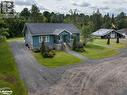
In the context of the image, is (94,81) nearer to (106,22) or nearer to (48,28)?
(48,28)

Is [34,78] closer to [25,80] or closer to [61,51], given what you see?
[25,80]

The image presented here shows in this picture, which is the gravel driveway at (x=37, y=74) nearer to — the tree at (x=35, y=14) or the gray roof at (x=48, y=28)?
the gray roof at (x=48, y=28)

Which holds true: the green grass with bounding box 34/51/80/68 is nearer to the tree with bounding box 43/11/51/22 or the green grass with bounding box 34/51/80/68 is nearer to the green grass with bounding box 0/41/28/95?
the green grass with bounding box 0/41/28/95

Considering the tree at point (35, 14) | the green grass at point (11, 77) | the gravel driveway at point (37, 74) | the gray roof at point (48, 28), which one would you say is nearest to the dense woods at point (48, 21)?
the tree at point (35, 14)

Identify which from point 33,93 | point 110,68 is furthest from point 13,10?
point 33,93

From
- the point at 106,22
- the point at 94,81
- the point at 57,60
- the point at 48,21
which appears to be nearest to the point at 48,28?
the point at 57,60

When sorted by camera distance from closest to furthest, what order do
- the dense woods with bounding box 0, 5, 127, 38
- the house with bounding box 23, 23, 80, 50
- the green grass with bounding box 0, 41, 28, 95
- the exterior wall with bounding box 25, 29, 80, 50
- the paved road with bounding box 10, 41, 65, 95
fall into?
the green grass with bounding box 0, 41, 28, 95 < the paved road with bounding box 10, 41, 65, 95 < the exterior wall with bounding box 25, 29, 80, 50 < the house with bounding box 23, 23, 80, 50 < the dense woods with bounding box 0, 5, 127, 38

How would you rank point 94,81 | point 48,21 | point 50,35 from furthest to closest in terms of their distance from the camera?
point 48,21
point 50,35
point 94,81

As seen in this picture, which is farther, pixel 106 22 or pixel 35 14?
pixel 106 22

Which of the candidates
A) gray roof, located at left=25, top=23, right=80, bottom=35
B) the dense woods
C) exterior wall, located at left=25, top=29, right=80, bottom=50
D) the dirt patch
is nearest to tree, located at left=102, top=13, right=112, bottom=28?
the dense woods

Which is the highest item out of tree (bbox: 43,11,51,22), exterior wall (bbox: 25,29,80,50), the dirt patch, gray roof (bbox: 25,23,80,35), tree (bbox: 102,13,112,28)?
tree (bbox: 43,11,51,22)

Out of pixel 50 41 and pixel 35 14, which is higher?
pixel 35 14
